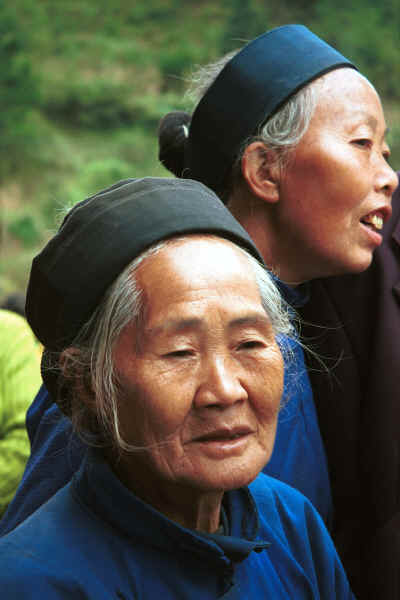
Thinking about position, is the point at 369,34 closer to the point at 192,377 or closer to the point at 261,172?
the point at 261,172

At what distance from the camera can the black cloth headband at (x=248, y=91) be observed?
202cm

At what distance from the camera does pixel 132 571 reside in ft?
4.17

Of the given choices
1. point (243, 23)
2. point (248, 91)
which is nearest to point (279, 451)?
point (248, 91)

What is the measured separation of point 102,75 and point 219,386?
21.6 metres

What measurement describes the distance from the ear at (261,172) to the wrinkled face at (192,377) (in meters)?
0.76

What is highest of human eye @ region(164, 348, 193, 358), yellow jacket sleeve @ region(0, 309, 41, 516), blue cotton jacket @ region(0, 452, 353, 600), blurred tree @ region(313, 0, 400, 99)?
human eye @ region(164, 348, 193, 358)

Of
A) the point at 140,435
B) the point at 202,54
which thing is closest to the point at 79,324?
the point at 140,435

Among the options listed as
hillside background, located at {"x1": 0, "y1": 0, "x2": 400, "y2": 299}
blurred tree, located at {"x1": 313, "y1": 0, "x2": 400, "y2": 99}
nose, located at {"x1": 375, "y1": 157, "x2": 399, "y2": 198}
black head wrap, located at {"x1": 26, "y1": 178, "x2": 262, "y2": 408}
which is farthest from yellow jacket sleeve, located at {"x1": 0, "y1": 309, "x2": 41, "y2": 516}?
blurred tree, located at {"x1": 313, "y1": 0, "x2": 400, "y2": 99}

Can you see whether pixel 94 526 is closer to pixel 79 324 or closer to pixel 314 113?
pixel 79 324

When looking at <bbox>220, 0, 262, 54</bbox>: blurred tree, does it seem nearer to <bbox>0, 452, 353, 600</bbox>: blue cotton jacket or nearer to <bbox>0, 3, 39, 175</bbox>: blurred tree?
<bbox>0, 3, 39, 175</bbox>: blurred tree

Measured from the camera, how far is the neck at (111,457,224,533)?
1.38m

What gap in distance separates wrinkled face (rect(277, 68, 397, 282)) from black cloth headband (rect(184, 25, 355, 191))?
0.23 ft

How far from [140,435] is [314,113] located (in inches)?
43.6

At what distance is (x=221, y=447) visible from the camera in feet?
4.30
